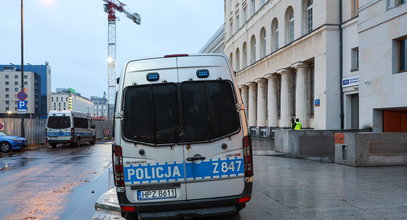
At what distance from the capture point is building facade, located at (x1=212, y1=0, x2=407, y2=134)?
1527cm

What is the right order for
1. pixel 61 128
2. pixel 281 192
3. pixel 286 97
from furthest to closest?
pixel 286 97
pixel 61 128
pixel 281 192

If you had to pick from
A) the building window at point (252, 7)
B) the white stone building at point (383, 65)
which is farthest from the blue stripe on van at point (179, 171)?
the building window at point (252, 7)

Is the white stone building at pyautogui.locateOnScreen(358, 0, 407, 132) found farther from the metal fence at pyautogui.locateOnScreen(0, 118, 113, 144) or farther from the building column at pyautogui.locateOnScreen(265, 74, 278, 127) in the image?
the metal fence at pyautogui.locateOnScreen(0, 118, 113, 144)

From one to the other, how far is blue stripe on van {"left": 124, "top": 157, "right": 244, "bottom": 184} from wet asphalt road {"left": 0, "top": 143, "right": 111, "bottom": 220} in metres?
1.99

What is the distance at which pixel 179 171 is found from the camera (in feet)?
16.2

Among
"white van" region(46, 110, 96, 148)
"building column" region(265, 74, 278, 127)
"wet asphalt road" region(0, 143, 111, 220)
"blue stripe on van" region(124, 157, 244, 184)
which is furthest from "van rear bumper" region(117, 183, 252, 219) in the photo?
"building column" region(265, 74, 278, 127)

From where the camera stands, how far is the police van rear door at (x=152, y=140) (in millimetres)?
4898

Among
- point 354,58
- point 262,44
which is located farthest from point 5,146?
point 262,44

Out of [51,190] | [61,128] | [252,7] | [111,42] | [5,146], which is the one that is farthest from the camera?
[111,42]

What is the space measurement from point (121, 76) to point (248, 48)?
1369 inches

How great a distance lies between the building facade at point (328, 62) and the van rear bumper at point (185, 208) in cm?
1236

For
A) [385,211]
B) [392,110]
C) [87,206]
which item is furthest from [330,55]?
[87,206]

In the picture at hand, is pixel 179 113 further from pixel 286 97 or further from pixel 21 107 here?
pixel 286 97

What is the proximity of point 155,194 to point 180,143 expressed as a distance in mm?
784
